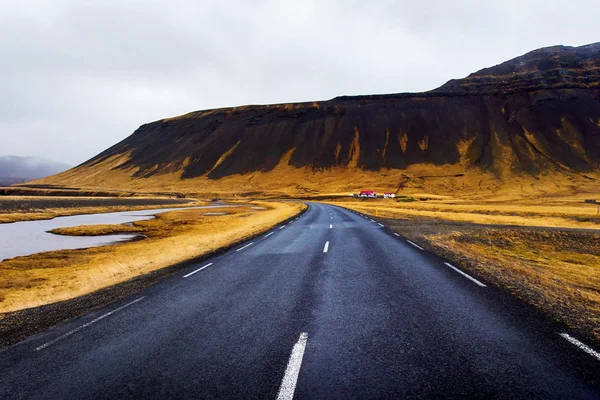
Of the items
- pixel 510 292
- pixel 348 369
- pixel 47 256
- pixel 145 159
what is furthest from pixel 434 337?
pixel 145 159

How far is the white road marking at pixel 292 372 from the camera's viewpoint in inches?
128

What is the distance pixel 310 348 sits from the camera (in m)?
4.25

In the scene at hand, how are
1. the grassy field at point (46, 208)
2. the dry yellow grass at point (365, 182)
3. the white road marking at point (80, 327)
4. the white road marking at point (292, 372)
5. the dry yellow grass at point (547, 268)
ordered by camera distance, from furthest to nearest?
1. the dry yellow grass at point (365, 182)
2. the grassy field at point (46, 208)
3. the dry yellow grass at point (547, 268)
4. the white road marking at point (80, 327)
5. the white road marking at point (292, 372)

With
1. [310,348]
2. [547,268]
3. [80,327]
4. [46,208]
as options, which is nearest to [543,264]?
[547,268]

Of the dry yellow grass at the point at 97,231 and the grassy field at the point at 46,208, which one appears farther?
the grassy field at the point at 46,208

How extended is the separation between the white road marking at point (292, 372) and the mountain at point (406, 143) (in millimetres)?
88487

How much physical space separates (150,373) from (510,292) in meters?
6.94

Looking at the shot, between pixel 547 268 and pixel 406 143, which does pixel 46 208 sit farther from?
pixel 406 143

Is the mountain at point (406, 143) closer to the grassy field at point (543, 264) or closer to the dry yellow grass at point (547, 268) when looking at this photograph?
the grassy field at point (543, 264)

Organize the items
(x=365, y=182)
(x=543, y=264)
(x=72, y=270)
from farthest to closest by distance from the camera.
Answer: (x=365, y=182), (x=72, y=270), (x=543, y=264)

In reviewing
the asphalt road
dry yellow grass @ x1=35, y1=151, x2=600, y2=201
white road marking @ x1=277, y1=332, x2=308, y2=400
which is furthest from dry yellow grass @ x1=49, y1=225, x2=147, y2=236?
dry yellow grass @ x1=35, y1=151, x2=600, y2=201

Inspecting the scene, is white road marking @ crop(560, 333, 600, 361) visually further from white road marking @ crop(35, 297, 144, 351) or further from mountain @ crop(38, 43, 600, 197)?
mountain @ crop(38, 43, 600, 197)

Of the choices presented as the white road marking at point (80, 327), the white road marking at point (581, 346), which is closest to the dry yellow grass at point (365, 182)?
the white road marking at point (581, 346)

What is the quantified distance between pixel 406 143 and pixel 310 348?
4877 inches
